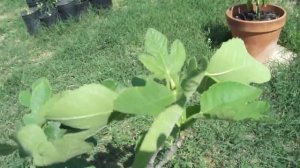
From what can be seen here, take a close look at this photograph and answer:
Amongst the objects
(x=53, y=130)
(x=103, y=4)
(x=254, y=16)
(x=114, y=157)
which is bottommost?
(x=114, y=157)

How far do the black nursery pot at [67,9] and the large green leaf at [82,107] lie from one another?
4242 millimetres

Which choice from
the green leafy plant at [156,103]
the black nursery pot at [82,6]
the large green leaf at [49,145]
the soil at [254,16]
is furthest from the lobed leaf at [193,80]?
the black nursery pot at [82,6]

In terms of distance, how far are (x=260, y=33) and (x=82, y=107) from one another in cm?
271

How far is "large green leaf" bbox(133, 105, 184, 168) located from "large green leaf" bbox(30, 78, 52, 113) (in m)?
0.25

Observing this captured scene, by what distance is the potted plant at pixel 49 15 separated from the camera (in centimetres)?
450

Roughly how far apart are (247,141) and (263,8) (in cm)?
138

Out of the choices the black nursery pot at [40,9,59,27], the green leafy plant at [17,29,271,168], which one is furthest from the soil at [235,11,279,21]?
the green leafy plant at [17,29,271,168]

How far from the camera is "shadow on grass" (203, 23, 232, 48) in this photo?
11.2 ft

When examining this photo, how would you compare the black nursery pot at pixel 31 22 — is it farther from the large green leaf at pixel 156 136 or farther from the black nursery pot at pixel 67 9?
the large green leaf at pixel 156 136

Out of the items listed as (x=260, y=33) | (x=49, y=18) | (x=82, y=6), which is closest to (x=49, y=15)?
(x=49, y=18)

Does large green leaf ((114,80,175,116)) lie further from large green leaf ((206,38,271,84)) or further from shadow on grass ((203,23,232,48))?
shadow on grass ((203,23,232,48))

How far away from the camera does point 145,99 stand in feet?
1.48

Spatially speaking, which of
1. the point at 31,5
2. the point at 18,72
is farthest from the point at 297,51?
the point at 31,5

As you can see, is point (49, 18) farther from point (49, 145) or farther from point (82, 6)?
point (49, 145)
